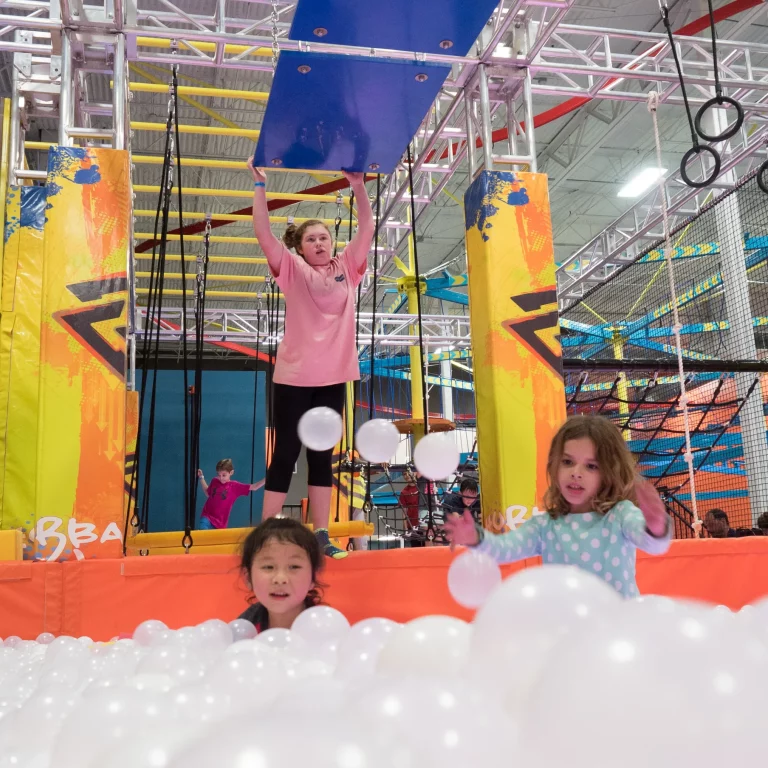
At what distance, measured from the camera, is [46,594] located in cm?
255

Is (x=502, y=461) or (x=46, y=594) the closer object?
(x=46, y=594)

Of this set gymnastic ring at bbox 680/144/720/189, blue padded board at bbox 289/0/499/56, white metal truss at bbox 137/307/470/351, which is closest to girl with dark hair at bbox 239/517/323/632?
blue padded board at bbox 289/0/499/56

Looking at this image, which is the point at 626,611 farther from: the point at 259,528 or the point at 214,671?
the point at 259,528

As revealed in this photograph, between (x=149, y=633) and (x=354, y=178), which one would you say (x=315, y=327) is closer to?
(x=354, y=178)

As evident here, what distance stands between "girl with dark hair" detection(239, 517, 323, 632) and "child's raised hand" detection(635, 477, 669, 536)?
0.89m

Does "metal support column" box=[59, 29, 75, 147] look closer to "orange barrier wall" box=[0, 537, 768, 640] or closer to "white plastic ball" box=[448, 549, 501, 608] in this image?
"orange barrier wall" box=[0, 537, 768, 640]

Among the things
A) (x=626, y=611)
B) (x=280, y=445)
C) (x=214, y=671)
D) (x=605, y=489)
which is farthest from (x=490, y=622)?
(x=280, y=445)

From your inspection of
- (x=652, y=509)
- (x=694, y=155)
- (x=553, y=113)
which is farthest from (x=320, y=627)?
(x=553, y=113)

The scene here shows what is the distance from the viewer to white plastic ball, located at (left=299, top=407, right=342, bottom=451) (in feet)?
8.15

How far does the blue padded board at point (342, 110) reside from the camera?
110 inches

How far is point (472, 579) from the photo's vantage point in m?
1.62

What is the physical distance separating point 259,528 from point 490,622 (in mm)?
1356

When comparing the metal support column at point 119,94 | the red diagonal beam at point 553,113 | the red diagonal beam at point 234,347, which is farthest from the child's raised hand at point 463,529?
the red diagonal beam at point 234,347

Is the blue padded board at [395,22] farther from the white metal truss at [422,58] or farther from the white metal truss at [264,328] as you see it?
the white metal truss at [264,328]
